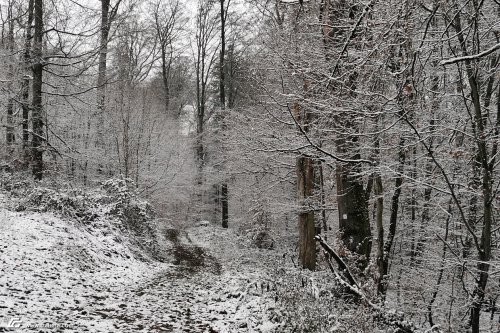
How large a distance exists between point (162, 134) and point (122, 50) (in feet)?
20.4

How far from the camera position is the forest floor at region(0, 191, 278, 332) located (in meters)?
5.79

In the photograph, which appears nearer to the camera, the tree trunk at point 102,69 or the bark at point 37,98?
the bark at point 37,98

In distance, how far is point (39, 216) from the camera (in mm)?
10133

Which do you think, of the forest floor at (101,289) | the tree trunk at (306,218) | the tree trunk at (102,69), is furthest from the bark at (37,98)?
the tree trunk at (306,218)

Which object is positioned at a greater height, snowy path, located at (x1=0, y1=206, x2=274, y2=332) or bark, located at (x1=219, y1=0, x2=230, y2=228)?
bark, located at (x1=219, y1=0, x2=230, y2=228)

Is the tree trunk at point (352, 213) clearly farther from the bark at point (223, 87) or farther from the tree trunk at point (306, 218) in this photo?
the bark at point (223, 87)

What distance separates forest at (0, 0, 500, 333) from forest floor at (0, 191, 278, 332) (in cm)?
5

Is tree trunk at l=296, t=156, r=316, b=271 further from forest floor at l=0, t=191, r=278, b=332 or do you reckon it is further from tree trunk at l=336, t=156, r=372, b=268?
forest floor at l=0, t=191, r=278, b=332

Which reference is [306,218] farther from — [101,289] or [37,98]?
[37,98]

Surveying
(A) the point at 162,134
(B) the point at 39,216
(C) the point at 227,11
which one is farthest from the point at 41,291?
(C) the point at 227,11

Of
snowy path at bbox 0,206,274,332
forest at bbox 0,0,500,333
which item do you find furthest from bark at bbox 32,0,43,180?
snowy path at bbox 0,206,274,332

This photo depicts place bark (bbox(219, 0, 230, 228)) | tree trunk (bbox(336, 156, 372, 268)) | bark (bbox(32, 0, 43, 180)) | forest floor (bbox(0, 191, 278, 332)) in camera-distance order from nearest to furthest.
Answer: forest floor (bbox(0, 191, 278, 332))
tree trunk (bbox(336, 156, 372, 268))
bark (bbox(32, 0, 43, 180))
bark (bbox(219, 0, 230, 228))

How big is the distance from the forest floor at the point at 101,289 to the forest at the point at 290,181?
5 centimetres

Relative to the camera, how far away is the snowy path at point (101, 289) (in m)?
5.79
